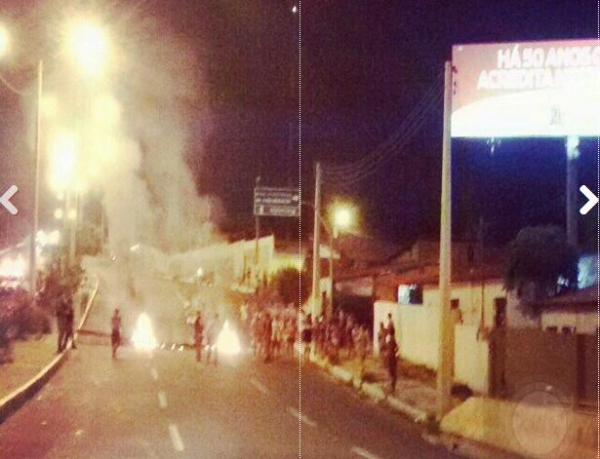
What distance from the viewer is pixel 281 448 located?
1486 centimetres

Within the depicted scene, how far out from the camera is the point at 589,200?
3512 centimetres

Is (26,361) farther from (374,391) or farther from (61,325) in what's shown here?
(374,391)

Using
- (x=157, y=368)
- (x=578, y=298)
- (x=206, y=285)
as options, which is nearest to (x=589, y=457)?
(x=578, y=298)

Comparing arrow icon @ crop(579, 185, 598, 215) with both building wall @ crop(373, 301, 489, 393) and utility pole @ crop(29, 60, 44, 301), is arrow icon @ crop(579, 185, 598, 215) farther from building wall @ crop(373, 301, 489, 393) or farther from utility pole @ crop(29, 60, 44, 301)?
utility pole @ crop(29, 60, 44, 301)

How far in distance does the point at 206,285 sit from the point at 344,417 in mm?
41230

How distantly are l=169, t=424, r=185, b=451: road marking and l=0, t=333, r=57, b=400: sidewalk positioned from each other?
3.66 metres

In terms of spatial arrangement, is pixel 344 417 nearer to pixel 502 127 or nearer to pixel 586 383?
pixel 586 383

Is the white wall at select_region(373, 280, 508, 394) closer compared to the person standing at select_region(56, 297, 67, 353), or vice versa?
the white wall at select_region(373, 280, 508, 394)

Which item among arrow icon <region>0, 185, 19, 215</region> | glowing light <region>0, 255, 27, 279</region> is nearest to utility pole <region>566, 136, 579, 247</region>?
arrow icon <region>0, 185, 19, 215</region>

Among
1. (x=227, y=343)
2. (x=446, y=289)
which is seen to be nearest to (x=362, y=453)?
(x=446, y=289)

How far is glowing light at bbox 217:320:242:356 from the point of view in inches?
1254

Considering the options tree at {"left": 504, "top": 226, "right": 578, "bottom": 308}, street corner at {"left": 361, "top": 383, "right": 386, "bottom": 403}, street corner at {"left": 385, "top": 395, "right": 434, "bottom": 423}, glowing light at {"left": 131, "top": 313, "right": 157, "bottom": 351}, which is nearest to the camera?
street corner at {"left": 385, "top": 395, "right": 434, "bottom": 423}

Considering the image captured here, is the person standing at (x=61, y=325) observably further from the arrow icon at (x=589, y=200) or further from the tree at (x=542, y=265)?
the arrow icon at (x=589, y=200)

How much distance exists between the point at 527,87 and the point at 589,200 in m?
11.5
